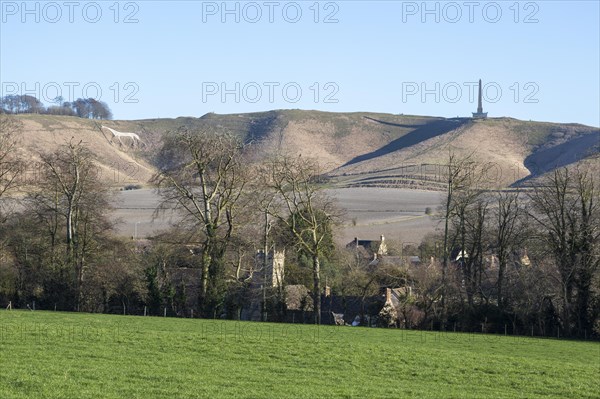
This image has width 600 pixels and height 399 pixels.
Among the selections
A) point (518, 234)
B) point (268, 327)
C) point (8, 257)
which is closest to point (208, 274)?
point (268, 327)

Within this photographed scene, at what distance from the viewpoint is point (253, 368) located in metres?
19.6

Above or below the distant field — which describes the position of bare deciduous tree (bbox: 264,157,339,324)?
below

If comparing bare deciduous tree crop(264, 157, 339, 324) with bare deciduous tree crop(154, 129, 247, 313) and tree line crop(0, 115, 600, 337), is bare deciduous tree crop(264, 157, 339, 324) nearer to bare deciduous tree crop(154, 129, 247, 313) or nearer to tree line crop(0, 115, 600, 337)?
tree line crop(0, 115, 600, 337)

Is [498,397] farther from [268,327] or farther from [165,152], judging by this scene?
[165,152]

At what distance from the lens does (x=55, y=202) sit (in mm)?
45812

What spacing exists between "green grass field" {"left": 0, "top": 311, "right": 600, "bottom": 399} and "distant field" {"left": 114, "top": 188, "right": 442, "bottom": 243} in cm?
4522

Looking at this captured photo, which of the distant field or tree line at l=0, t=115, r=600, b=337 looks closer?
tree line at l=0, t=115, r=600, b=337

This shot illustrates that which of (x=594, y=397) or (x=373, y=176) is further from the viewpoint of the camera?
(x=373, y=176)

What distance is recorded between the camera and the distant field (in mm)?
83250

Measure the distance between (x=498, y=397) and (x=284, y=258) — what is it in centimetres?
2840

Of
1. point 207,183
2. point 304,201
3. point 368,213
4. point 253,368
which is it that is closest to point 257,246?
point 304,201

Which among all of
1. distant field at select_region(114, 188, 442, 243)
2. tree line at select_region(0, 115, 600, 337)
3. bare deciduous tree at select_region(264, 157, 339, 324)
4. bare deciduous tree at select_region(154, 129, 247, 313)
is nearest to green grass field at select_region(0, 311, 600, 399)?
tree line at select_region(0, 115, 600, 337)

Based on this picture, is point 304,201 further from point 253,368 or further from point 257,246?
point 253,368

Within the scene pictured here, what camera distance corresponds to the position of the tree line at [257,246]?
4003cm
